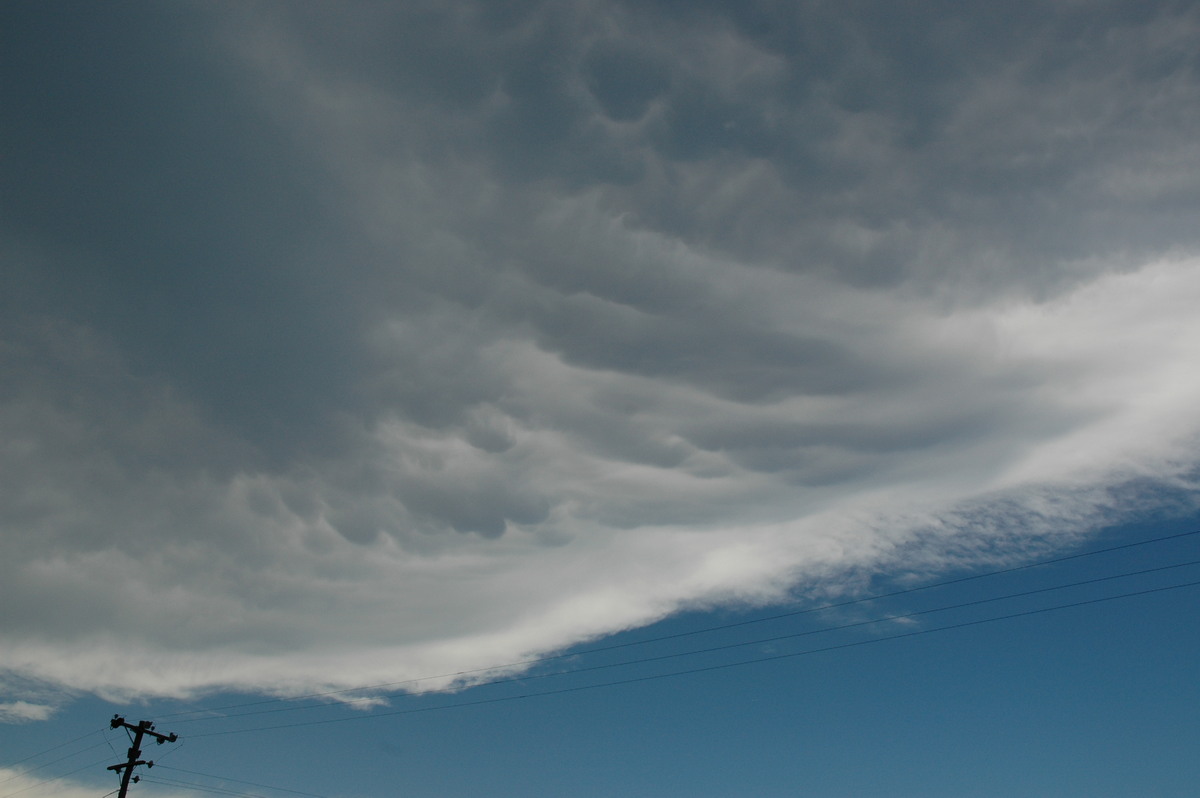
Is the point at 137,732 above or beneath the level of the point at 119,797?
above

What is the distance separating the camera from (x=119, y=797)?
48281 millimetres

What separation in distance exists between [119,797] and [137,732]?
208 inches

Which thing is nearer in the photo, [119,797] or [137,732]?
[119,797]

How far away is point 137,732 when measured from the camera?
52781 millimetres
